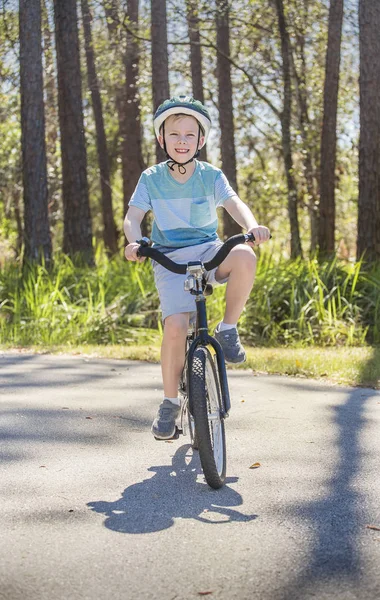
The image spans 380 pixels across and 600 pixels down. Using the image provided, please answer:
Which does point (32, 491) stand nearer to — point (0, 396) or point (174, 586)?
point (174, 586)

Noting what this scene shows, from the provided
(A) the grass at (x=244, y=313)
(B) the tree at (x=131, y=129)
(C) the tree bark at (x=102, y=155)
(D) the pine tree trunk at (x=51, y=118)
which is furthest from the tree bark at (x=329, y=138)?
(C) the tree bark at (x=102, y=155)

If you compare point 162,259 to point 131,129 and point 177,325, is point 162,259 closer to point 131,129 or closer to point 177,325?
point 177,325

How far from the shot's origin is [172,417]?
185 inches

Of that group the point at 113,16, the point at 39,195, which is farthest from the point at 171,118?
the point at 113,16

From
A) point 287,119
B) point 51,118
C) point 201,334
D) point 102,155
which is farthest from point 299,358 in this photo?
point 51,118

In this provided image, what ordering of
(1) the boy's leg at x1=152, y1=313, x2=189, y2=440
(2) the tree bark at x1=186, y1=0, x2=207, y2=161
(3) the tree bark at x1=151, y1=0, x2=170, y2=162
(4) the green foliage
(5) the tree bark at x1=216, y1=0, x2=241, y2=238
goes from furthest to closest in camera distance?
(2) the tree bark at x1=186, y1=0, x2=207, y2=161 < (5) the tree bark at x1=216, y1=0, x2=241, y2=238 < (3) the tree bark at x1=151, y1=0, x2=170, y2=162 < (4) the green foliage < (1) the boy's leg at x1=152, y1=313, x2=189, y2=440

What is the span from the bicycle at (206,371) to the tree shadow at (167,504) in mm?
129

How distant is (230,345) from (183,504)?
924mm

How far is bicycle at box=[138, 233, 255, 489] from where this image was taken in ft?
13.6

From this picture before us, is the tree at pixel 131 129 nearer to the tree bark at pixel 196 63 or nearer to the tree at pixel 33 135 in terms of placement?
the tree bark at pixel 196 63

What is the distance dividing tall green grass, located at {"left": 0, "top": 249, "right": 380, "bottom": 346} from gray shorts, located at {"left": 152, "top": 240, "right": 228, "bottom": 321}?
538 centimetres

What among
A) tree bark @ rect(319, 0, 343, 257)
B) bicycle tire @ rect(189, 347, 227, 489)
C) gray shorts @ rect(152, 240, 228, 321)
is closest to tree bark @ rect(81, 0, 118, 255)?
tree bark @ rect(319, 0, 343, 257)

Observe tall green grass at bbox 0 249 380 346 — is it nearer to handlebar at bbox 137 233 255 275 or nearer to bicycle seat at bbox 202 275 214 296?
bicycle seat at bbox 202 275 214 296

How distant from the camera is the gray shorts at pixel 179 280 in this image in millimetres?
4586
